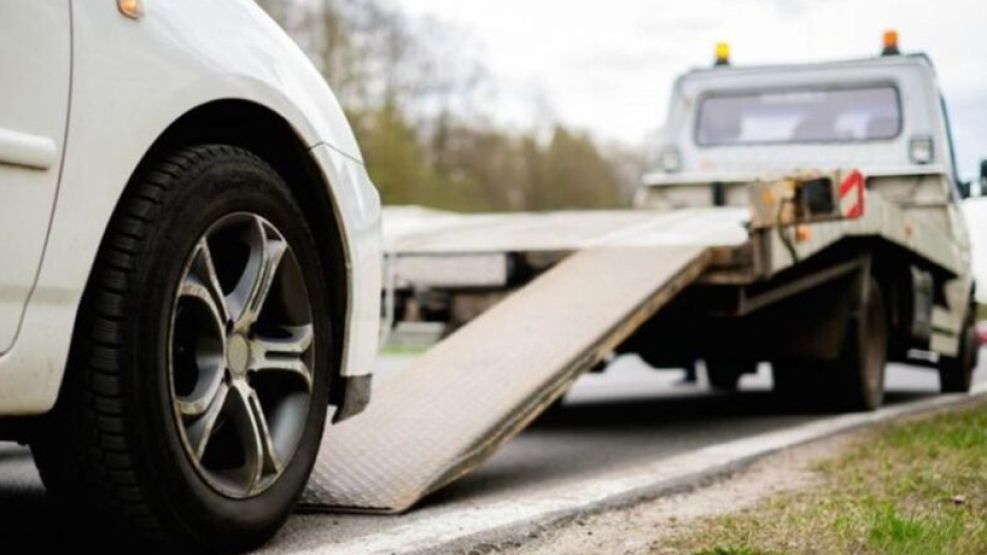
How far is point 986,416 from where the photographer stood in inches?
293

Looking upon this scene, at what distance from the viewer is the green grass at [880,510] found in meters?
3.78

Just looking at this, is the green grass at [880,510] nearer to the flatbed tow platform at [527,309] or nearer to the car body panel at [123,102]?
the flatbed tow platform at [527,309]

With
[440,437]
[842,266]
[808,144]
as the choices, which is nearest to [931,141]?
[808,144]

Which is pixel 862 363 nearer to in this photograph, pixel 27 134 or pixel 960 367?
pixel 960 367

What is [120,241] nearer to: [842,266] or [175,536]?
[175,536]

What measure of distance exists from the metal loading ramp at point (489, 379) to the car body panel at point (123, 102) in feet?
3.75

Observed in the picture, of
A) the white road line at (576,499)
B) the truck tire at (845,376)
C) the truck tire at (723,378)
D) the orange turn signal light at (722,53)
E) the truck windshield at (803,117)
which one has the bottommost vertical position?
the truck tire at (723,378)

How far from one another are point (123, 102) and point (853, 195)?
5.31m

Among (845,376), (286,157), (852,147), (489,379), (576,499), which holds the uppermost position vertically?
(286,157)

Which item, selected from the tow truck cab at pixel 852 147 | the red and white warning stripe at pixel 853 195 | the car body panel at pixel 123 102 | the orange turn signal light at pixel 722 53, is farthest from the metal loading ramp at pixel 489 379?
the orange turn signal light at pixel 722 53

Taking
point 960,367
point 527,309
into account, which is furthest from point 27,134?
point 960,367

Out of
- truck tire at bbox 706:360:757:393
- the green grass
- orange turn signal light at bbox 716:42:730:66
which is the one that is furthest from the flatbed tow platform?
orange turn signal light at bbox 716:42:730:66

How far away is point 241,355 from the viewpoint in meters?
3.64

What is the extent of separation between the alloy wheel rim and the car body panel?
30cm
